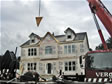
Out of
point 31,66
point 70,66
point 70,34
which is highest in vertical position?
point 70,34

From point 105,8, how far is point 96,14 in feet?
2.96

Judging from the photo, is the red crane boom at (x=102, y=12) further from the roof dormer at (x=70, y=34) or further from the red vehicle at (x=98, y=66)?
the roof dormer at (x=70, y=34)

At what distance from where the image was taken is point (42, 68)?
41688 millimetres

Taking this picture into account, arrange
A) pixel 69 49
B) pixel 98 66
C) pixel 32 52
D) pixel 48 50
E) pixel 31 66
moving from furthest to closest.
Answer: pixel 32 52 → pixel 31 66 → pixel 48 50 → pixel 69 49 → pixel 98 66

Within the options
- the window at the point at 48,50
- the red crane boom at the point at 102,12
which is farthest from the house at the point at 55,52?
the red crane boom at the point at 102,12

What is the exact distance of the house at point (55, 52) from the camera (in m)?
39.0

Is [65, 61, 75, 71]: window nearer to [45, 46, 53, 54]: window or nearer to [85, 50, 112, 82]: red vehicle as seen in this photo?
[45, 46, 53, 54]: window

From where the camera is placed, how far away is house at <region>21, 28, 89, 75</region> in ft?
128

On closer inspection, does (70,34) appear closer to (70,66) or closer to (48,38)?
(48,38)

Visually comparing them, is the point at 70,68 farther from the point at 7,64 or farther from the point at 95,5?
the point at 7,64

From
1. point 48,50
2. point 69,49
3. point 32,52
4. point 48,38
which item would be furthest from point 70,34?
point 32,52

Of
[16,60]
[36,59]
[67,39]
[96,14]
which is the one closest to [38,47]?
[36,59]

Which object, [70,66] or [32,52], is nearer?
[70,66]

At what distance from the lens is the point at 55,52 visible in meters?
41.0
